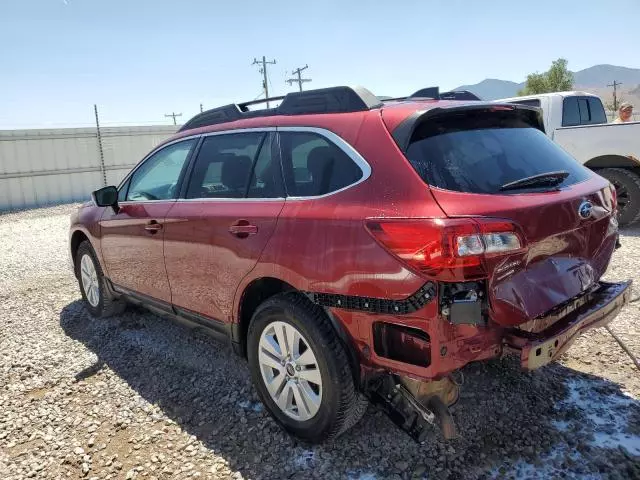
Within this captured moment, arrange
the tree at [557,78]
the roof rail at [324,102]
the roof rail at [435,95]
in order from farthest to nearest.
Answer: the tree at [557,78]
the roof rail at [435,95]
the roof rail at [324,102]

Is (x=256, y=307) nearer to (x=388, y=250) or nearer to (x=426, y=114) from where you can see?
(x=388, y=250)

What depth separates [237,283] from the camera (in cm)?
290

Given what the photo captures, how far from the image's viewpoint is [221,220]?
9.78 feet

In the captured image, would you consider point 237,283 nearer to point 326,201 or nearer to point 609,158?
point 326,201

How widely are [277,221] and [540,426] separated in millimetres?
1826

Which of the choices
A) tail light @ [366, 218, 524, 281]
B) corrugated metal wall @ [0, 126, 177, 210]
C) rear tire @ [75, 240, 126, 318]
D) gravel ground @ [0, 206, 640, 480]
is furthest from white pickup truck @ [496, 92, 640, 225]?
corrugated metal wall @ [0, 126, 177, 210]

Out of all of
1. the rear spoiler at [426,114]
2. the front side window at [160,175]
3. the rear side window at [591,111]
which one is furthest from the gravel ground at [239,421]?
the rear side window at [591,111]

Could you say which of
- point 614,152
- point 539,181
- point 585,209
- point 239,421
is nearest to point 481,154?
point 539,181

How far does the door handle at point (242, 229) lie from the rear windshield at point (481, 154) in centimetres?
98

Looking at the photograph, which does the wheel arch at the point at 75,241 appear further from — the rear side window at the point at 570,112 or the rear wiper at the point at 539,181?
the rear side window at the point at 570,112

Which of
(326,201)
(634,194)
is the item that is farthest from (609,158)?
(326,201)

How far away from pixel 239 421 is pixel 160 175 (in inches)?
78.1

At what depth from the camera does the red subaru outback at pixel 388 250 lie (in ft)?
6.81

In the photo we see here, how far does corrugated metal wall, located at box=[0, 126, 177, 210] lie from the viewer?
54.1 feet
